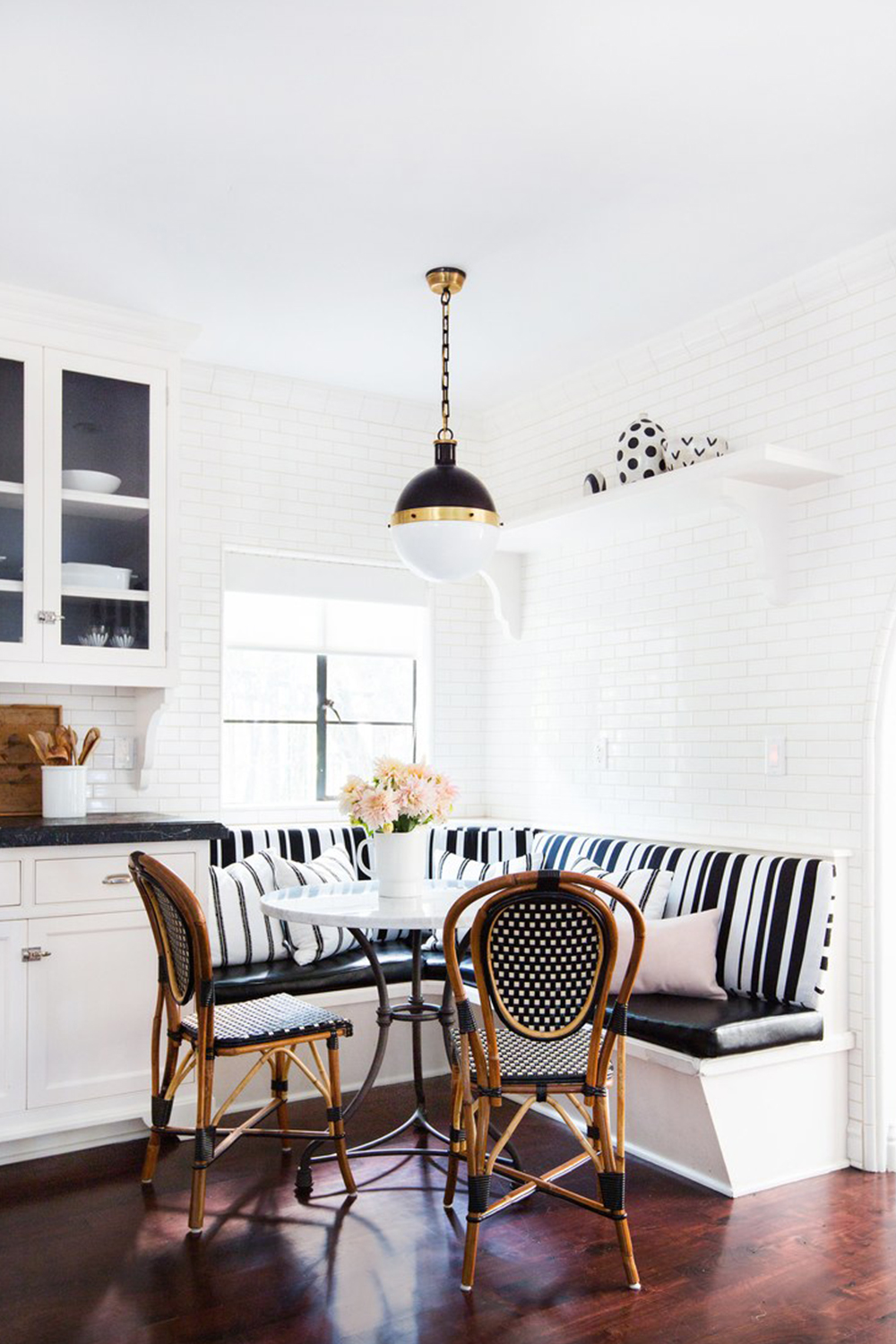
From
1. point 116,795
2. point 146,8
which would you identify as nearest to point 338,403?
point 116,795

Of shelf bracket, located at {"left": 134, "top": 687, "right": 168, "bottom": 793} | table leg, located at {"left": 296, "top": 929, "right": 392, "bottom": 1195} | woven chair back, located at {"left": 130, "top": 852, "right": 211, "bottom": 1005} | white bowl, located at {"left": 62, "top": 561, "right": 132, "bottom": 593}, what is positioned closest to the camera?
woven chair back, located at {"left": 130, "top": 852, "right": 211, "bottom": 1005}

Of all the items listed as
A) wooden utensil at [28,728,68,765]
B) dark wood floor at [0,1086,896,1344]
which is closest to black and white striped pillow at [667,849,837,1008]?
dark wood floor at [0,1086,896,1344]

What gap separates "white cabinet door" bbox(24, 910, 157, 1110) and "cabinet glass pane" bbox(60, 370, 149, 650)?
1053mm

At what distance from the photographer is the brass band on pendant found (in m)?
3.47

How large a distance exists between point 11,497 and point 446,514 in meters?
1.59

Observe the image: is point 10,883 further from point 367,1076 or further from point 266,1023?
point 367,1076

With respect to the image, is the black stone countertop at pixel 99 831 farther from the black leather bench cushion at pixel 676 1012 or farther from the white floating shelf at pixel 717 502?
the white floating shelf at pixel 717 502

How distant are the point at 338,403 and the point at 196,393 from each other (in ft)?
2.21

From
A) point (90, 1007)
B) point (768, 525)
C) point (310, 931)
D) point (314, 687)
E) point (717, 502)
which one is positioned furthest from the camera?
point (314, 687)

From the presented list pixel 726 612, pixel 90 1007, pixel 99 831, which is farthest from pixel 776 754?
pixel 90 1007

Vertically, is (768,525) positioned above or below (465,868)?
above

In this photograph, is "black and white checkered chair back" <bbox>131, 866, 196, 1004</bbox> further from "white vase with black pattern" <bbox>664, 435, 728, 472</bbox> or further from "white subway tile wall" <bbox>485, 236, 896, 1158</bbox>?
"white vase with black pattern" <bbox>664, 435, 728, 472</bbox>

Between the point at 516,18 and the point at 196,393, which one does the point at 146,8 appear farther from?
the point at 196,393

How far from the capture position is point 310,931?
→ 4.12 meters
